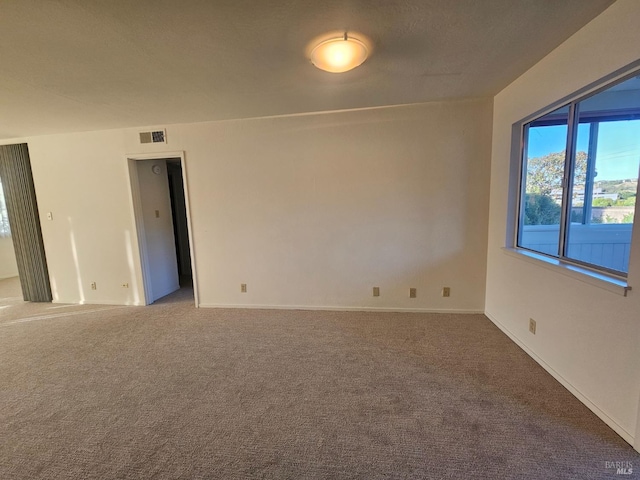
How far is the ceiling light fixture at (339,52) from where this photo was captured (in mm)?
1735

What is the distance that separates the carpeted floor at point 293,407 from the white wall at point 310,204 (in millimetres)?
641

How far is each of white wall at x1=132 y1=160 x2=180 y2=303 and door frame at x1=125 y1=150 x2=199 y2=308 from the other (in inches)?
1.8

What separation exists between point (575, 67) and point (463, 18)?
0.91m

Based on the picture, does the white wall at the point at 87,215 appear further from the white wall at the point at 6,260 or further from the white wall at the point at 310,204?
the white wall at the point at 6,260

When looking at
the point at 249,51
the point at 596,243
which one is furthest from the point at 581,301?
the point at 249,51

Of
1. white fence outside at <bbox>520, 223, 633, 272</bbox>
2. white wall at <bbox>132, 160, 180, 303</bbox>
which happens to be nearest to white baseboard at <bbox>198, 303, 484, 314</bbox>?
white wall at <bbox>132, 160, 180, 303</bbox>

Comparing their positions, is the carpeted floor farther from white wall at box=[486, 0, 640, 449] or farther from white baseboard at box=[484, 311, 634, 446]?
white wall at box=[486, 0, 640, 449]

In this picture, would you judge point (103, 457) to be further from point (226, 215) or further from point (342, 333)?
point (226, 215)

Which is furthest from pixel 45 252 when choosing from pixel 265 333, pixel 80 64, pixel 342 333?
pixel 342 333

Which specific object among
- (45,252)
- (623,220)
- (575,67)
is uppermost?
(575,67)

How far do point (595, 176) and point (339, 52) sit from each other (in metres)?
2.06

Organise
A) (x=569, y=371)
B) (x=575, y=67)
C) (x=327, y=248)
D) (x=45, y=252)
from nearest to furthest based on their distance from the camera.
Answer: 1. (x=575, y=67)
2. (x=569, y=371)
3. (x=327, y=248)
4. (x=45, y=252)

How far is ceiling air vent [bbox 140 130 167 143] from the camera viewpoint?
348 centimetres

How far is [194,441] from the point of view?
1587 mm
